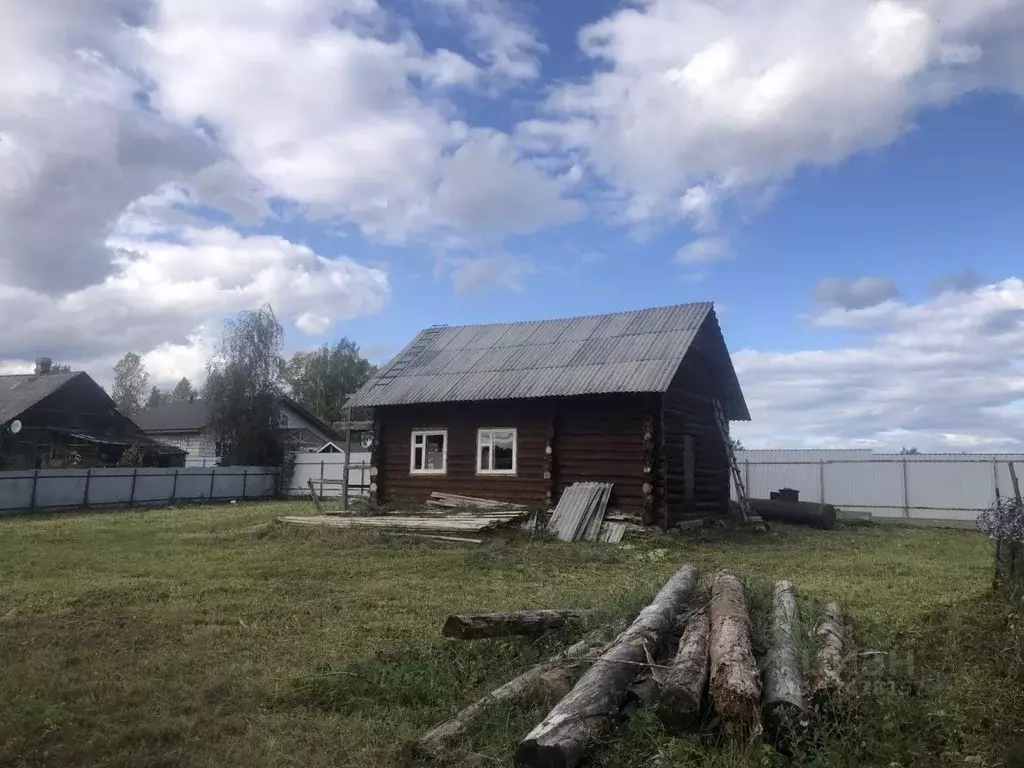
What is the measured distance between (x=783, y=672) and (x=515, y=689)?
1932 millimetres

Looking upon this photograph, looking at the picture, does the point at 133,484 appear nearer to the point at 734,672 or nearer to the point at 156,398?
the point at 734,672

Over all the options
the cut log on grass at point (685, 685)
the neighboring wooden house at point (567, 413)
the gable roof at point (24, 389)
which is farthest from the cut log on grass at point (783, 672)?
the gable roof at point (24, 389)

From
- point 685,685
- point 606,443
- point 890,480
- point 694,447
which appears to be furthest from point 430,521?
point 890,480

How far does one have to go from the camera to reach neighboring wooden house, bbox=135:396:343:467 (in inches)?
1656

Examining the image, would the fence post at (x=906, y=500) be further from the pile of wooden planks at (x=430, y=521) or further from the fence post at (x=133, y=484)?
the fence post at (x=133, y=484)

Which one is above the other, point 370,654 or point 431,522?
point 431,522

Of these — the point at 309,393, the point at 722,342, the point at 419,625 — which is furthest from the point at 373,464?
the point at 309,393

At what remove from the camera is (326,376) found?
64.9 metres

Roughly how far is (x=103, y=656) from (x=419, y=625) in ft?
10.4

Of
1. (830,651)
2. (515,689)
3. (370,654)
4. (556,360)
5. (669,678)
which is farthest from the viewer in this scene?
(556,360)

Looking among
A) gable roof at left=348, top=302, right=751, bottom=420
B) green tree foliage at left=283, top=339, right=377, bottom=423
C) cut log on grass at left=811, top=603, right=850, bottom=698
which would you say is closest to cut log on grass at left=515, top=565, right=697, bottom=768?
cut log on grass at left=811, top=603, right=850, bottom=698

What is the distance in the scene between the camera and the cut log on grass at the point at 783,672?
4.83 meters

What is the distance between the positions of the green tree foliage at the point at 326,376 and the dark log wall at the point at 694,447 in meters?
44.1

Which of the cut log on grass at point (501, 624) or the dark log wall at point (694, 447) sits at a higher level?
the dark log wall at point (694, 447)
